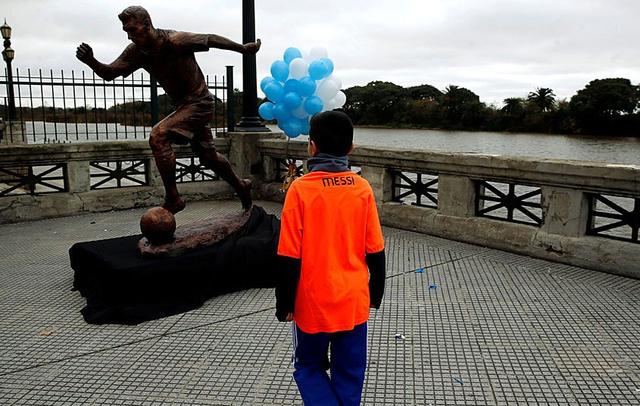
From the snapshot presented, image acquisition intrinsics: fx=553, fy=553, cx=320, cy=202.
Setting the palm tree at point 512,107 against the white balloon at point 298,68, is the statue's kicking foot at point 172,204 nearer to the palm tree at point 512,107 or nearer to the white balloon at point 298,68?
the white balloon at point 298,68

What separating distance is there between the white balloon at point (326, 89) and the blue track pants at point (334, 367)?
7073 mm

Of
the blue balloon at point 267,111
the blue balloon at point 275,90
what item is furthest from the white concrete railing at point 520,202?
the blue balloon at point 267,111

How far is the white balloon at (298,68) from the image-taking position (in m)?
9.11

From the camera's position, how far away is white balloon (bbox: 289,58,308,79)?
911 centimetres

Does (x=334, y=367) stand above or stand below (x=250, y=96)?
below

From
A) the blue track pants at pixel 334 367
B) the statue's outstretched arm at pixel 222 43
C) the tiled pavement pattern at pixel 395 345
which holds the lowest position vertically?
the tiled pavement pattern at pixel 395 345

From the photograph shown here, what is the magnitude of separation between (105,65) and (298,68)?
15.6ft

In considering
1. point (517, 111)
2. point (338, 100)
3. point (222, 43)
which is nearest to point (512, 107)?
point (517, 111)

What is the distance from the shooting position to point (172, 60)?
16.0ft

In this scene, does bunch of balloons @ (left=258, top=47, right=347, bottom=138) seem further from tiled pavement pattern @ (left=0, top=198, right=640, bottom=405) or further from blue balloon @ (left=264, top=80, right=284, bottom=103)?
tiled pavement pattern @ (left=0, top=198, right=640, bottom=405)

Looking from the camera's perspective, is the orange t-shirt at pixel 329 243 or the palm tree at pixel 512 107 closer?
the orange t-shirt at pixel 329 243

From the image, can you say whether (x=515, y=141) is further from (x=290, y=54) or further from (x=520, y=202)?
(x=520, y=202)

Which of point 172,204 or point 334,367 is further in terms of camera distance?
point 172,204

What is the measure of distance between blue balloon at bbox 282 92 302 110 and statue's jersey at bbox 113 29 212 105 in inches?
160
